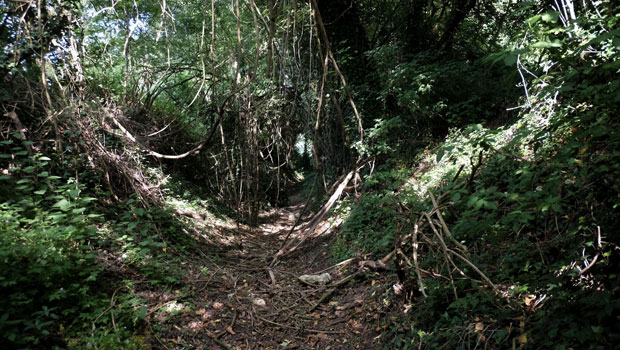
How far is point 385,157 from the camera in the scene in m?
7.33

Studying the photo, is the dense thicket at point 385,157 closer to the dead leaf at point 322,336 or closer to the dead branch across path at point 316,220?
the dead branch across path at point 316,220

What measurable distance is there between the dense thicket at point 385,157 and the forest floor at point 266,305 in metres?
0.28

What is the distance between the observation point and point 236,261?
18.3ft

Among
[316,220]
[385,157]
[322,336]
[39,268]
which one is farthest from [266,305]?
[385,157]

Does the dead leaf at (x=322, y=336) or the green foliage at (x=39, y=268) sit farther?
the dead leaf at (x=322, y=336)

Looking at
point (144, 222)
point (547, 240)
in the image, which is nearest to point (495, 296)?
point (547, 240)

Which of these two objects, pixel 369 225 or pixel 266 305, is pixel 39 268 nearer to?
pixel 266 305

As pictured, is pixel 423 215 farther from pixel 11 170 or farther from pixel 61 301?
pixel 11 170

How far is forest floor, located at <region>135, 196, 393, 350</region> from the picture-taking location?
3312 millimetres

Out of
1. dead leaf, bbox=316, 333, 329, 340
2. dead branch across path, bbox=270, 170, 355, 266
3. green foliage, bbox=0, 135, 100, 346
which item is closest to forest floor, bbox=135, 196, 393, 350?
dead leaf, bbox=316, 333, 329, 340

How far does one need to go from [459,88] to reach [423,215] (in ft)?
14.4

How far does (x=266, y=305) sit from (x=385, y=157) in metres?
4.30

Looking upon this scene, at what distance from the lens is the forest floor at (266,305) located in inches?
130

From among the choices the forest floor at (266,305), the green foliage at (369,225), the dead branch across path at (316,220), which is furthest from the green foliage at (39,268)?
the green foliage at (369,225)
